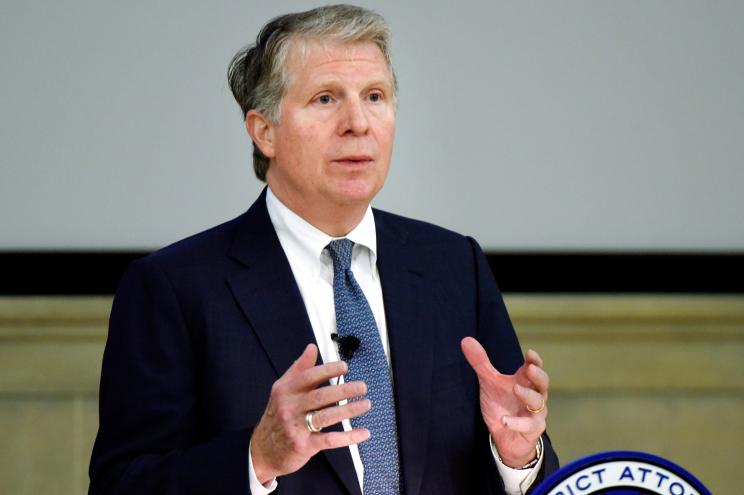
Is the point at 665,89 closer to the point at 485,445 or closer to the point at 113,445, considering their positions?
the point at 485,445

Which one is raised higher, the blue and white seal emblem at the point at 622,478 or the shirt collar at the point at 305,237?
the shirt collar at the point at 305,237

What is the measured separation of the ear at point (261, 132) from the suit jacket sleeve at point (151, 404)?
11.3 inches

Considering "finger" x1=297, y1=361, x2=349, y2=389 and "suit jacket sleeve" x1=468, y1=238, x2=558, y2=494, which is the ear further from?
"finger" x1=297, y1=361, x2=349, y2=389

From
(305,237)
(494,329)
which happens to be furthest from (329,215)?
(494,329)

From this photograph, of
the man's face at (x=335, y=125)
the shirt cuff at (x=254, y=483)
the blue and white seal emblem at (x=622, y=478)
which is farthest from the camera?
the man's face at (x=335, y=125)

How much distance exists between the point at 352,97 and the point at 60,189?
67.4 inches

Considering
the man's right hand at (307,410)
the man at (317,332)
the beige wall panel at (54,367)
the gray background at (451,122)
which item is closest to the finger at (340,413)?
the man's right hand at (307,410)

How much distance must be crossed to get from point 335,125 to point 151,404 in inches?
21.4

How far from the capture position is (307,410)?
1738mm

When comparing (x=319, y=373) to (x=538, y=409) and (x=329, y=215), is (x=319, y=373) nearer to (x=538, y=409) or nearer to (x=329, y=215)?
(x=538, y=409)

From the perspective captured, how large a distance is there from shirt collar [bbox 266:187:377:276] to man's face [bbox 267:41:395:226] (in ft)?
0.17

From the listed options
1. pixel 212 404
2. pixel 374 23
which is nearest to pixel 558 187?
pixel 374 23

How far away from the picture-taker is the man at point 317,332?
1991mm

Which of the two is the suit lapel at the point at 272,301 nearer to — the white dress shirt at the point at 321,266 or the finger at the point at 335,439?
the white dress shirt at the point at 321,266
